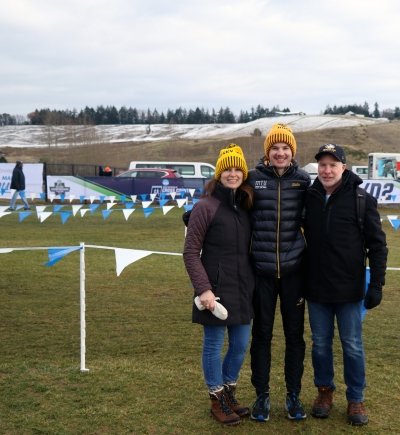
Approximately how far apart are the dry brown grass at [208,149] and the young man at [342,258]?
179 feet

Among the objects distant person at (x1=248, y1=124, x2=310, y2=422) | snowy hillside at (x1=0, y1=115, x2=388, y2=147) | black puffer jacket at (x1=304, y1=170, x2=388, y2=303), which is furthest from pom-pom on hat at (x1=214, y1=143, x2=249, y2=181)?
snowy hillside at (x1=0, y1=115, x2=388, y2=147)

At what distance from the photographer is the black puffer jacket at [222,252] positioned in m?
3.69

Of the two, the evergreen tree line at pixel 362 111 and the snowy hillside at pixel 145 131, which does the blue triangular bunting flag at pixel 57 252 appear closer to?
the snowy hillside at pixel 145 131

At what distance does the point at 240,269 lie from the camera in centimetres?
374

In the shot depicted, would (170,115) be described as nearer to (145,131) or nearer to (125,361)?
(145,131)

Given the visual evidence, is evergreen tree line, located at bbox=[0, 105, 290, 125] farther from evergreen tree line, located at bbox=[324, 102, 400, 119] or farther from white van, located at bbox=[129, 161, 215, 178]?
white van, located at bbox=[129, 161, 215, 178]

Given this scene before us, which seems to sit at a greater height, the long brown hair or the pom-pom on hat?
the pom-pom on hat

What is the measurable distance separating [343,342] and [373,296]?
44 centimetres

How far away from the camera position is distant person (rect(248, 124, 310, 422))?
373cm

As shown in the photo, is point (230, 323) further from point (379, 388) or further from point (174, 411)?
point (379, 388)

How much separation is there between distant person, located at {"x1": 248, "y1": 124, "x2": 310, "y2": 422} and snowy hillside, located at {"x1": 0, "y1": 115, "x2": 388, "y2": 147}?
81.9 meters

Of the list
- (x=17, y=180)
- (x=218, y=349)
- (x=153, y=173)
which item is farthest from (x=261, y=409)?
(x=153, y=173)

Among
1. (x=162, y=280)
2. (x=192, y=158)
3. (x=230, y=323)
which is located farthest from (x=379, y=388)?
(x=192, y=158)

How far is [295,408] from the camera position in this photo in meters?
3.95
